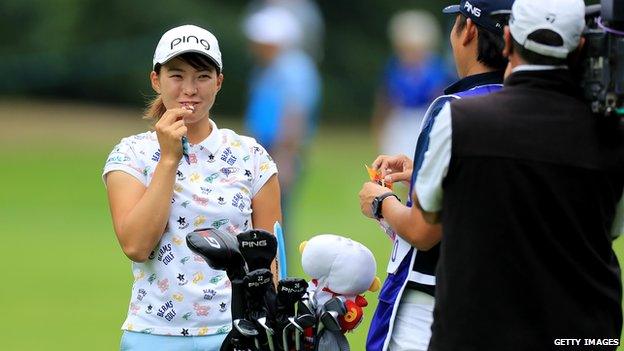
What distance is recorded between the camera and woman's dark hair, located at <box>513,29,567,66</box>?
4145 mm

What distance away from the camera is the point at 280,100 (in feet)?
36.3

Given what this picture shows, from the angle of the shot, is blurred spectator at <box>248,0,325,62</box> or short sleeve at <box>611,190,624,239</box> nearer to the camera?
short sleeve at <box>611,190,624,239</box>

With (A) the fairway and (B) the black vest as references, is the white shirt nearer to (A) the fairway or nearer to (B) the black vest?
(B) the black vest

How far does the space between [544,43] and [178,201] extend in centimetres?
143

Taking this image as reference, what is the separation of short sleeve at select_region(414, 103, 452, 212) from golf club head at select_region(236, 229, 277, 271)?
55cm

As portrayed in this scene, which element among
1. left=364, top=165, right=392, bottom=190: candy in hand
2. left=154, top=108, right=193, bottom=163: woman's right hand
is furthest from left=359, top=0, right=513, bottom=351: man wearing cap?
left=154, top=108, right=193, bottom=163: woman's right hand

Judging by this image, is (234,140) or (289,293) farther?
(234,140)

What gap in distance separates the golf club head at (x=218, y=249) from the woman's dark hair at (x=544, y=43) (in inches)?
43.3

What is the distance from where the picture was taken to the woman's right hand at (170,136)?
15.4ft

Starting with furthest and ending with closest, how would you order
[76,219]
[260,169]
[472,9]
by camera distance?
[76,219]
[260,169]
[472,9]

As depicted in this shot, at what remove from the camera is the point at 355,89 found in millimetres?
30328

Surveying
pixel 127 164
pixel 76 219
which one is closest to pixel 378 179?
pixel 127 164

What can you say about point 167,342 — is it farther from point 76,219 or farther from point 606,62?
point 76,219

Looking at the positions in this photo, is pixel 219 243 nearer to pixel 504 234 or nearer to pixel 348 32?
pixel 504 234
